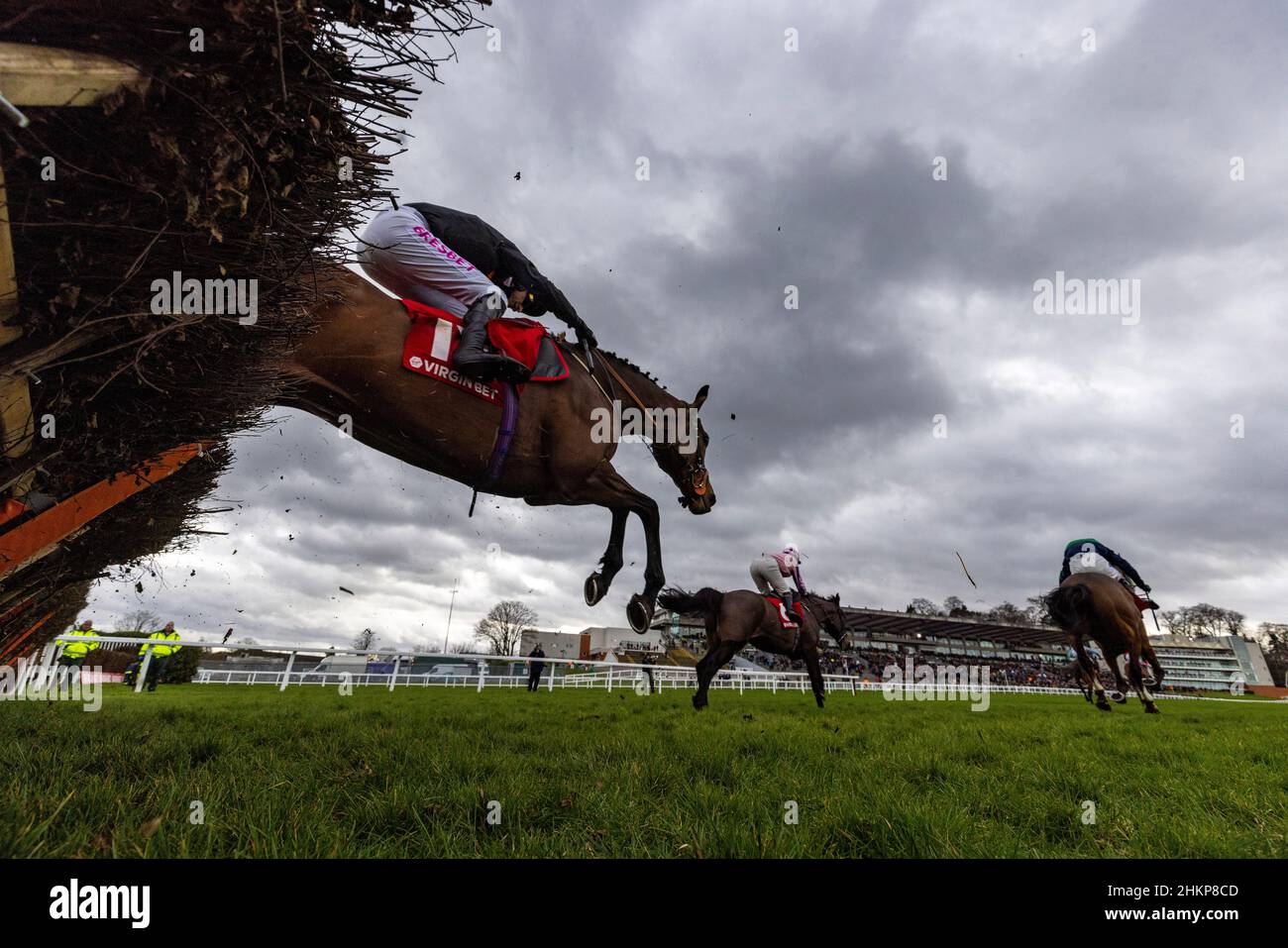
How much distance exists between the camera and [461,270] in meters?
4.05

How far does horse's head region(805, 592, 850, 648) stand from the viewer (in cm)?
1189

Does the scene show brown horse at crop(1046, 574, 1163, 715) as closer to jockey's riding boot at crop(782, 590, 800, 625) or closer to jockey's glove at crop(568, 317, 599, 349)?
jockey's riding boot at crop(782, 590, 800, 625)

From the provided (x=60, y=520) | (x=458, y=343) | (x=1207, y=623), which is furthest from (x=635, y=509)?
(x=1207, y=623)

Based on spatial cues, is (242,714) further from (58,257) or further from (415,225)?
(58,257)

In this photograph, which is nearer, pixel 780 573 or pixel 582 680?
pixel 780 573

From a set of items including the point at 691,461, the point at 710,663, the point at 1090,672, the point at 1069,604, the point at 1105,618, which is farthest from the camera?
the point at 1090,672

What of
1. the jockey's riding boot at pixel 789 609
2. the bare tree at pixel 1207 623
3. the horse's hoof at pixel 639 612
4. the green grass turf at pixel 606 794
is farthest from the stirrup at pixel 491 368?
the bare tree at pixel 1207 623

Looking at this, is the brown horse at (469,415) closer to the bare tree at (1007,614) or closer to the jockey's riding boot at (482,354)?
the jockey's riding boot at (482,354)

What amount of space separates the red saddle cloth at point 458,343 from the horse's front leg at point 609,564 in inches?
57.0

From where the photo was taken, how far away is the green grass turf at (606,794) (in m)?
1.97

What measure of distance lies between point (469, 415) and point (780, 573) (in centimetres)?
851

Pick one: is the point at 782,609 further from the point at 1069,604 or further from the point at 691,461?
the point at 691,461

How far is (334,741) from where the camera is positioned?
4.05m
